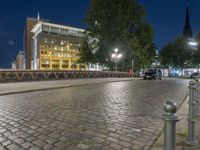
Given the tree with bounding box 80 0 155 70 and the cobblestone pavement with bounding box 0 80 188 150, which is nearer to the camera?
the cobblestone pavement with bounding box 0 80 188 150

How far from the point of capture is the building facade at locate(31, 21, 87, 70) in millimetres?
108375

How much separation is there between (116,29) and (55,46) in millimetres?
78305

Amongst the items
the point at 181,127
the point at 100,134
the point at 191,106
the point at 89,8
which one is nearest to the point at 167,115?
the point at 191,106

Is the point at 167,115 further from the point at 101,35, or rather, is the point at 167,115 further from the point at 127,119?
the point at 101,35

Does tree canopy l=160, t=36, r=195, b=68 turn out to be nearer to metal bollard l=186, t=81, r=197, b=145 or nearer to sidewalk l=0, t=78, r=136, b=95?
sidewalk l=0, t=78, r=136, b=95

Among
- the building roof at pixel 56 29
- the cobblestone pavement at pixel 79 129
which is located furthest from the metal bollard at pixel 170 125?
the building roof at pixel 56 29

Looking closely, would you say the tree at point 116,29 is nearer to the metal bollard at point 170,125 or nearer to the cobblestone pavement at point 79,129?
the cobblestone pavement at point 79,129

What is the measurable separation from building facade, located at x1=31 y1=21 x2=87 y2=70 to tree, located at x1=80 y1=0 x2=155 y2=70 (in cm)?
6722

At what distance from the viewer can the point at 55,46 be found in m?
112

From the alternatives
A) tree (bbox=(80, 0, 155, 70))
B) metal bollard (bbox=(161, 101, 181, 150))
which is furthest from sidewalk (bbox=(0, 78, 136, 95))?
tree (bbox=(80, 0, 155, 70))

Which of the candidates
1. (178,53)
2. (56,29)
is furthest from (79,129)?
(56,29)

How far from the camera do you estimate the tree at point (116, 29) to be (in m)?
38.8

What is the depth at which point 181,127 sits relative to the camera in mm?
4957

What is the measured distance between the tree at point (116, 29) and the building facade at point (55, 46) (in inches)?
2647
